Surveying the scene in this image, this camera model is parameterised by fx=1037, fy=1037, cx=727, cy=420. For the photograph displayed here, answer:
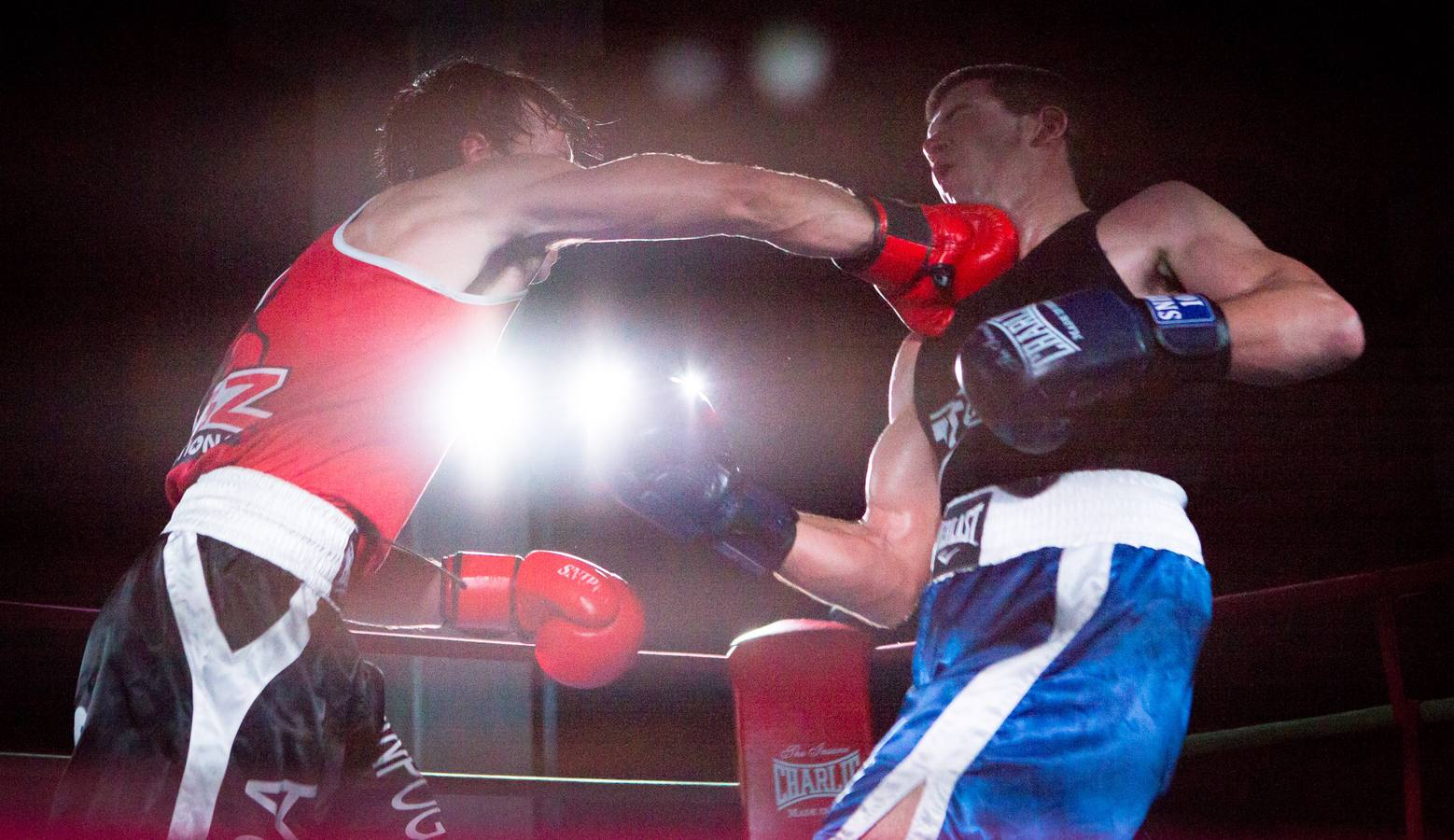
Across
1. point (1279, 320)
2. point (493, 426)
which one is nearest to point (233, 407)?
point (1279, 320)

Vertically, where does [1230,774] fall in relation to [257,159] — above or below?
below

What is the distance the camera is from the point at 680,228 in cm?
159

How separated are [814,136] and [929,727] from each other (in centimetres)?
375

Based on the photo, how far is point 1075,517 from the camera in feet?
4.24

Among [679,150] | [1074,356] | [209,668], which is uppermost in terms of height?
[679,150]

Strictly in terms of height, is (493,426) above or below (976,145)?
below

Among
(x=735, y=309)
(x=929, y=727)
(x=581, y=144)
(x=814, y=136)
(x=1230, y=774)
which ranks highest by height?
(x=814, y=136)

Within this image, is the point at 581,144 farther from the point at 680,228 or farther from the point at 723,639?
the point at 723,639

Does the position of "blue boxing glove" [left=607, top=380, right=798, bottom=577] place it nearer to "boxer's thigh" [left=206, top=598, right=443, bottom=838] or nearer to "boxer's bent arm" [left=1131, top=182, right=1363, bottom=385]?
"boxer's thigh" [left=206, top=598, right=443, bottom=838]

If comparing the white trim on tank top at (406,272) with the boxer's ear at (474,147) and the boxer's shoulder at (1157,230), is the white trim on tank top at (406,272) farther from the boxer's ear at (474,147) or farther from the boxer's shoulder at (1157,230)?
the boxer's shoulder at (1157,230)

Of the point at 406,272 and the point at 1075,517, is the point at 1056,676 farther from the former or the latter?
the point at 406,272

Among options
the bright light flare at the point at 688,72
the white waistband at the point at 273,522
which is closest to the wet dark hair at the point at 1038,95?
the white waistband at the point at 273,522

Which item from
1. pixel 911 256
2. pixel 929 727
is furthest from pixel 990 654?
pixel 911 256

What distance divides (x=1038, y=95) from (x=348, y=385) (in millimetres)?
1367
